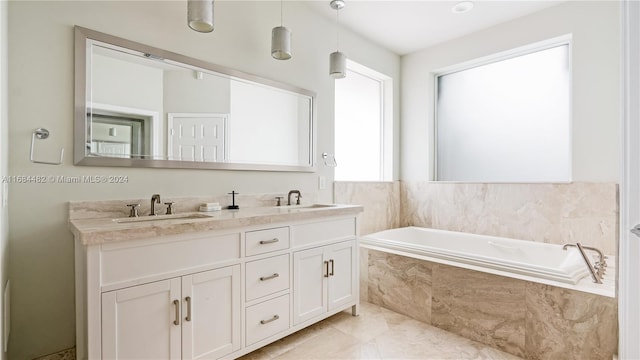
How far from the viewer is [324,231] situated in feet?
7.45

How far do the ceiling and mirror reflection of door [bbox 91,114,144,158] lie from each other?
5.78ft

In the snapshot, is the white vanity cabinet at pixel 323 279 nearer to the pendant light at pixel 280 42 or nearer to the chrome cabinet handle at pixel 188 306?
the chrome cabinet handle at pixel 188 306

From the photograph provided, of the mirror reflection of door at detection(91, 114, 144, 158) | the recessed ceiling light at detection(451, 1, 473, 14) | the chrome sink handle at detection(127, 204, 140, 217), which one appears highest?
the recessed ceiling light at detection(451, 1, 473, 14)

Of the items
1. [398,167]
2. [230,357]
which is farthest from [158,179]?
[398,167]

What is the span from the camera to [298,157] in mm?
2771

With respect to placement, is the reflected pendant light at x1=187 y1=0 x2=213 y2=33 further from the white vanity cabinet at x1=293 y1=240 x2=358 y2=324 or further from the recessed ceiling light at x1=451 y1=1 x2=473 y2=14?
the recessed ceiling light at x1=451 y1=1 x2=473 y2=14

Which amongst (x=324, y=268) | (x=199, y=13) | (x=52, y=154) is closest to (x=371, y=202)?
(x=324, y=268)

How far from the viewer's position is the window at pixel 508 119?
288 centimetres

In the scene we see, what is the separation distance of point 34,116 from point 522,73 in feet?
12.1

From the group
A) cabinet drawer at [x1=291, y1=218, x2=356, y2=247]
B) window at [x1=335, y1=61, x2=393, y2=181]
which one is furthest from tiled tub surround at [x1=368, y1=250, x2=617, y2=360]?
window at [x1=335, y1=61, x2=393, y2=181]

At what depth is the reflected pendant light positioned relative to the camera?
5.81 ft

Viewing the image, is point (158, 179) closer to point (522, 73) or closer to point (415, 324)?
point (415, 324)

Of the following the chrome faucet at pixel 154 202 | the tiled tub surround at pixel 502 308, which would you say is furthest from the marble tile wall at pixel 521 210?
the chrome faucet at pixel 154 202

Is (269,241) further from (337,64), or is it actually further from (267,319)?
(337,64)
